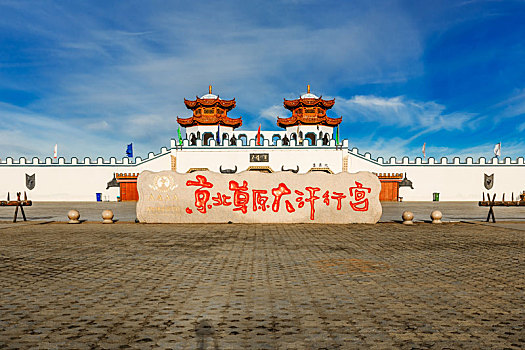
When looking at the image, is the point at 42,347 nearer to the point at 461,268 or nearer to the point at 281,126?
the point at 461,268

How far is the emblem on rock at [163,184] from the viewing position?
12992mm

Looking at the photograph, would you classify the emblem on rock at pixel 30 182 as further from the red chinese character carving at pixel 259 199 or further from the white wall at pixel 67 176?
the red chinese character carving at pixel 259 199

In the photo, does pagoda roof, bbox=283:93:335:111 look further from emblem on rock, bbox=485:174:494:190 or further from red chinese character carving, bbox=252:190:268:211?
red chinese character carving, bbox=252:190:268:211

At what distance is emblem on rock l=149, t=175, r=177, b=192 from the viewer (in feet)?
42.6

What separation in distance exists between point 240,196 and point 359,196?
15.1 ft

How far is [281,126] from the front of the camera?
37.7 meters

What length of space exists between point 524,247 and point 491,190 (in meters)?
27.4

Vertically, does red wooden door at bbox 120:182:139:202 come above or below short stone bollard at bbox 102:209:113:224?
above

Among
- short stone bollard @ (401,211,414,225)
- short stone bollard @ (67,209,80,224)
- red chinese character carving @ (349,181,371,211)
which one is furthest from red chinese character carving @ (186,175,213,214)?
short stone bollard @ (401,211,414,225)

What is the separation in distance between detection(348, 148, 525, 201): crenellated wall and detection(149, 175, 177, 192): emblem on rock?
21.2 meters

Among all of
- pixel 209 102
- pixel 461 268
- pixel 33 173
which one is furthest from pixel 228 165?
pixel 461 268

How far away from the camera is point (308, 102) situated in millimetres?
36562

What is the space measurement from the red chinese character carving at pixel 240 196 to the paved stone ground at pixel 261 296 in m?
5.50

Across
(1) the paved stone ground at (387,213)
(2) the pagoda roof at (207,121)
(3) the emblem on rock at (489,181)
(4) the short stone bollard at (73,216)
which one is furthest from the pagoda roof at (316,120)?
(4) the short stone bollard at (73,216)
